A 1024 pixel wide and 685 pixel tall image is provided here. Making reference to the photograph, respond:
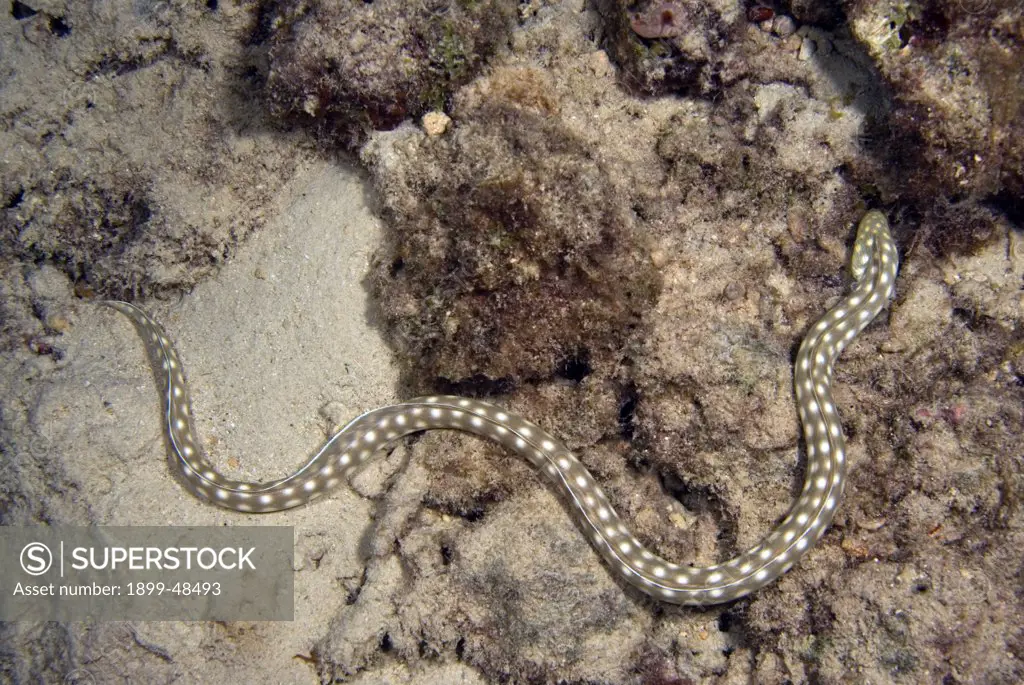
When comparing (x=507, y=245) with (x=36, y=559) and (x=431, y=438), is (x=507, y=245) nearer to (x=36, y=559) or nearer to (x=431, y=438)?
(x=431, y=438)

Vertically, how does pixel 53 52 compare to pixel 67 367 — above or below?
above

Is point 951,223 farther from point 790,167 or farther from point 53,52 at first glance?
point 53,52

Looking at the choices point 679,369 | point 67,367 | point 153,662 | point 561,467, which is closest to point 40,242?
point 67,367

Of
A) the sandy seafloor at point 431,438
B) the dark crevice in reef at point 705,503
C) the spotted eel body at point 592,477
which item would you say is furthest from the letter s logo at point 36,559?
the dark crevice in reef at point 705,503

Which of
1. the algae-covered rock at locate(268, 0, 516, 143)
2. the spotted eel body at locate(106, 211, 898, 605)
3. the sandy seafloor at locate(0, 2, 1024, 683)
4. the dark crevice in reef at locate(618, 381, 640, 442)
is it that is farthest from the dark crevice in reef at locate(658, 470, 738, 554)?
the algae-covered rock at locate(268, 0, 516, 143)

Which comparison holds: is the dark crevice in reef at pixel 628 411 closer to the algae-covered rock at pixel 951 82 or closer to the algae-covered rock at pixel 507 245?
the algae-covered rock at pixel 507 245

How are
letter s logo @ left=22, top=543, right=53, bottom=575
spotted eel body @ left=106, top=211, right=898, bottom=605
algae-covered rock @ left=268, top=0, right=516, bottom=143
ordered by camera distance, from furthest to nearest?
letter s logo @ left=22, top=543, right=53, bottom=575 < algae-covered rock @ left=268, top=0, right=516, bottom=143 < spotted eel body @ left=106, top=211, right=898, bottom=605

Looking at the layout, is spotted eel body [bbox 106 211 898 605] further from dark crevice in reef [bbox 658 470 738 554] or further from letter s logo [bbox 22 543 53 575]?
letter s logo [bbox 22 543 53 575]

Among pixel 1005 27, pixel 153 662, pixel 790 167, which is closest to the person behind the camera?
pixel 1005 27
